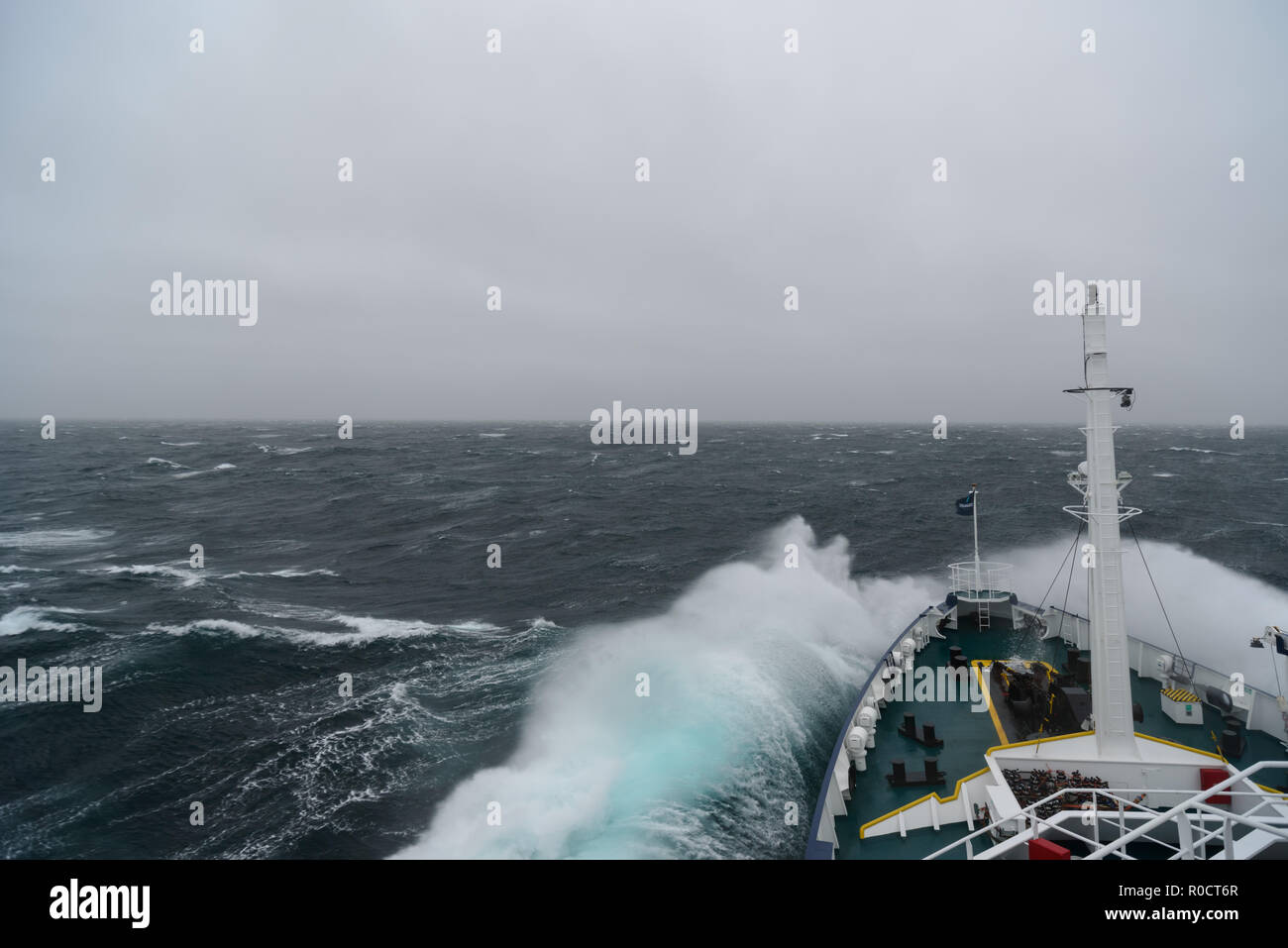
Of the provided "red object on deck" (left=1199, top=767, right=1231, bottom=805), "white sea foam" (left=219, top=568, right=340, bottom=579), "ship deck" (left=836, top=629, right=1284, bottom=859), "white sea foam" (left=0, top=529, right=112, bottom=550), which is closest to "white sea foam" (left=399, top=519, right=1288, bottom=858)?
"ship deck" (left=836, top=629, right=1284, bottom=859)

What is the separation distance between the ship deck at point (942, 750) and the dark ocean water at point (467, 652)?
3.26 meters

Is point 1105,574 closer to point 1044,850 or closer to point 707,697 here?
point 1044,850

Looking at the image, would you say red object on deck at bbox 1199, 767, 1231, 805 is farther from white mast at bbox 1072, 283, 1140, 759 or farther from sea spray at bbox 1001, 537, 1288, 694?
sea spray at bbox 1001, 537, 1288, 694

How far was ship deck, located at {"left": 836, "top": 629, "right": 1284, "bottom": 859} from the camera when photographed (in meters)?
11.2

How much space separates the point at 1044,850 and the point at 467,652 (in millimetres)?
22602

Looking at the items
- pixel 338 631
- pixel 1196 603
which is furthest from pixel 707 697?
pixel 1196 603

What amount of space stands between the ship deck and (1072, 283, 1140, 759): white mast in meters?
2.39

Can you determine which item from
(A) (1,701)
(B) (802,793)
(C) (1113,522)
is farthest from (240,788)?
A: (C) (1113,522)

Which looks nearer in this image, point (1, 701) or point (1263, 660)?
point (1, 701)

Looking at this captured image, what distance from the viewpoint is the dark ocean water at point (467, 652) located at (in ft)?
51.0

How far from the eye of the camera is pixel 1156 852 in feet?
33.3

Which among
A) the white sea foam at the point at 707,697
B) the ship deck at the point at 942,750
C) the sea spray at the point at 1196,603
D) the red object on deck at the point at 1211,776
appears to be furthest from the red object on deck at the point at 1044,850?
the sea spray at the point at 1196,603
